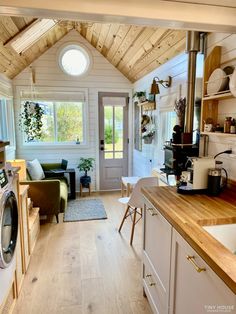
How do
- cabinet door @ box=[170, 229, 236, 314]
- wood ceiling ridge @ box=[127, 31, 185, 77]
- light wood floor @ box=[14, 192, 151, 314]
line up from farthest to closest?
wood ceiling ridge @ box=[127, 31, 185, 77] < light wood floor @ box=[14, 192, 151, 314] < cabinet door @ box=[170, 229, 236, 314]

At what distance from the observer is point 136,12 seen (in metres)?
1.33

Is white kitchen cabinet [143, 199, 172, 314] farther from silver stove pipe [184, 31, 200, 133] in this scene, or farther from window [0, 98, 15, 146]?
window [0, 98, 15, 146]

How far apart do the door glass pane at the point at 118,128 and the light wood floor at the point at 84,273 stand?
82.9 inches

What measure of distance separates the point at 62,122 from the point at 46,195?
6.44 ft

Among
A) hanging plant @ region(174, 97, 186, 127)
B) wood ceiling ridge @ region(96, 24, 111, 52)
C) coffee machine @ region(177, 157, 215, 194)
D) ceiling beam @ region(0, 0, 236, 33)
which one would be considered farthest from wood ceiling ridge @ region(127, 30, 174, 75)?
coffee machine @ region(177, 157, 215, 194)

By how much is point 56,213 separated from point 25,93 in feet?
8.09

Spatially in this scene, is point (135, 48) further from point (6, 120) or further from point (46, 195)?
point (6, 120)

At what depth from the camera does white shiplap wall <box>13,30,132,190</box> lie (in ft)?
14.9

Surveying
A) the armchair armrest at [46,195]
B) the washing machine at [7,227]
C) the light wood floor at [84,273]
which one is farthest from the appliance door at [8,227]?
the armchair armrest at [46,195]

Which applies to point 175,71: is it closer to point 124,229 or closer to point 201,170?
point 201,170

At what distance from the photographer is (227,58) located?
1875mm

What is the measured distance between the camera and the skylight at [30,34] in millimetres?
2876

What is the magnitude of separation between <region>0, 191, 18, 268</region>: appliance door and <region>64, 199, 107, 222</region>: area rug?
1.74 m

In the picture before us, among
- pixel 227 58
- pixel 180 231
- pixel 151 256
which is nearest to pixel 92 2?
pixel 227 58
